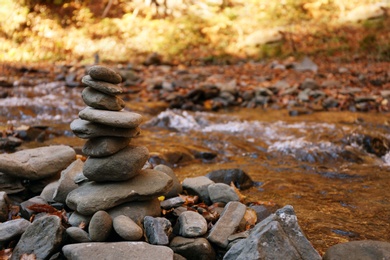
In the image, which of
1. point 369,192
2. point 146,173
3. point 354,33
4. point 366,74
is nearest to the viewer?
point 146,173

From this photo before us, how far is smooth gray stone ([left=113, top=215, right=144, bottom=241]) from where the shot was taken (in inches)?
120

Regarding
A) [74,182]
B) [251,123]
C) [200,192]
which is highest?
[74,182]

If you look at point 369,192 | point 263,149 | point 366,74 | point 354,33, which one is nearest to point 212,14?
point 354,33

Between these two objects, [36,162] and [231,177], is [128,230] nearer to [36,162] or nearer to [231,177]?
[36,162]

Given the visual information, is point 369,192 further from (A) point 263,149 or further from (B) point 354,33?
(B) point 354,33

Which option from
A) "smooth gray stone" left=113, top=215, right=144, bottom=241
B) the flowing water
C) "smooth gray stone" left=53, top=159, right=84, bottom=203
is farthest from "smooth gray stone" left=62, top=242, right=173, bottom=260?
the flowing water

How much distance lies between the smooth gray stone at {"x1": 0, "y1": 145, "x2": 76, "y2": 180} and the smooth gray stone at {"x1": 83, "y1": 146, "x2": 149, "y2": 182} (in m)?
0.99

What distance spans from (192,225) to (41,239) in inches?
45.3

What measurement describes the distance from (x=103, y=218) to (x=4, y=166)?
1.58 m

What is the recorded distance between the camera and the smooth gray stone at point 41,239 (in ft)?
9.61

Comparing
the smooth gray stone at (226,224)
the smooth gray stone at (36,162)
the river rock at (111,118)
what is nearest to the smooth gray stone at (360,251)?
the smooth gray stone at (226,224)

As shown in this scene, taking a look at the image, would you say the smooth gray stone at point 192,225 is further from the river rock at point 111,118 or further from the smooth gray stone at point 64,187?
the smooth gray stone at point 64,187

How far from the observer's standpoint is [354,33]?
57.0 ft

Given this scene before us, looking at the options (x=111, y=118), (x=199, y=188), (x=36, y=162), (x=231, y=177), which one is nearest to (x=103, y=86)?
(x=111, y=118)
